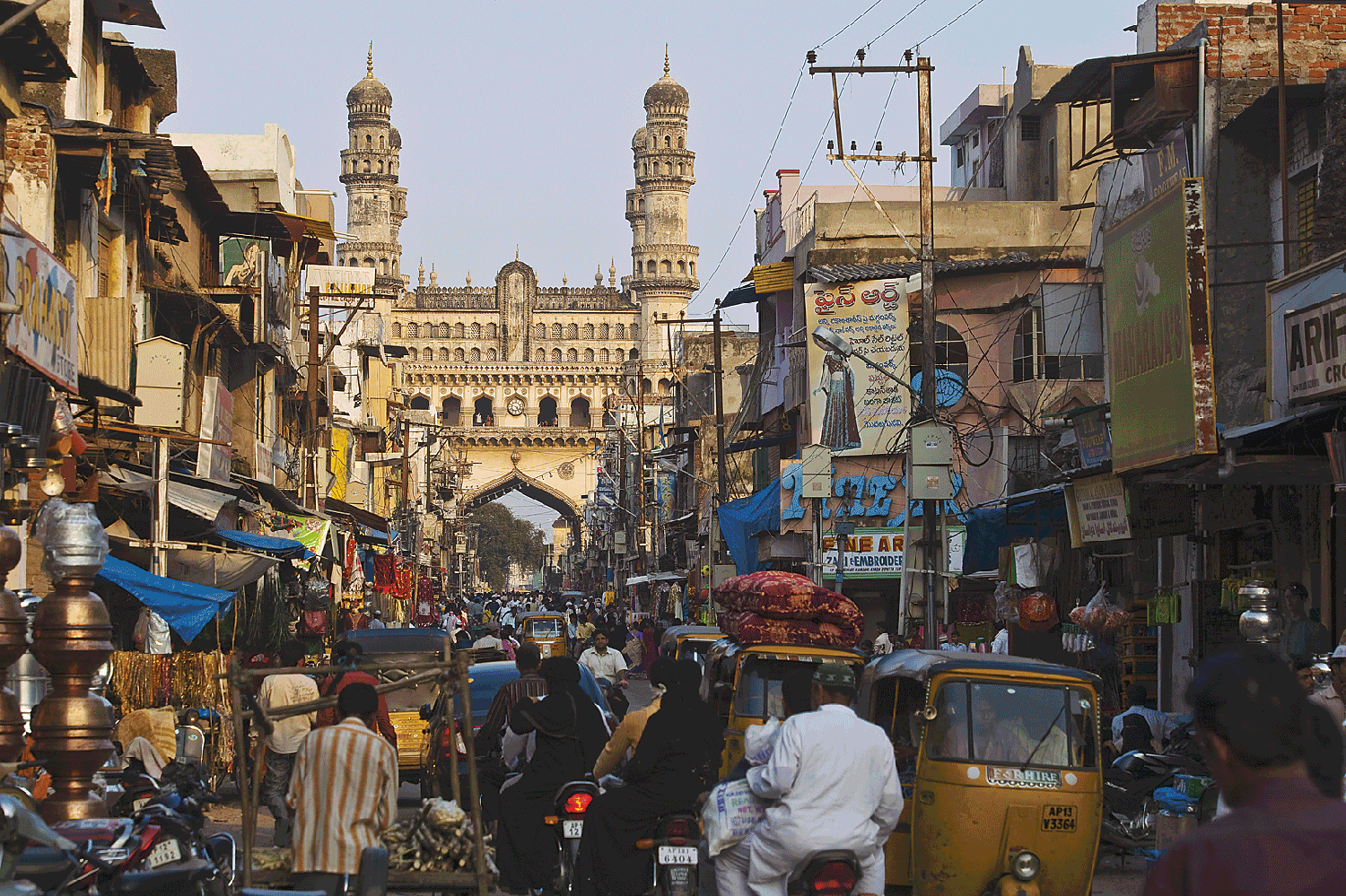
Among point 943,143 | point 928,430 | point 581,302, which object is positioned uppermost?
point 581,302

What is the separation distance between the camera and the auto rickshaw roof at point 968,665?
809 cm

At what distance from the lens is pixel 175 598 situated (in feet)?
48.5

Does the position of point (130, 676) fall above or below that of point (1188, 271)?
below

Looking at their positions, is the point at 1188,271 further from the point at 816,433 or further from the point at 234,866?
the point at 816,433

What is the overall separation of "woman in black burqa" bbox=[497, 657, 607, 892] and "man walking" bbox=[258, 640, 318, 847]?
1.77 meters

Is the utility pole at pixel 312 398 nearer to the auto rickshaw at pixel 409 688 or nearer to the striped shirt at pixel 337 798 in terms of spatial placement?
the auto rickshaw at pixel 409 688

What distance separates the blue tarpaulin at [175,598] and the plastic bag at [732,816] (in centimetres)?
957

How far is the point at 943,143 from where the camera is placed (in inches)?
1415

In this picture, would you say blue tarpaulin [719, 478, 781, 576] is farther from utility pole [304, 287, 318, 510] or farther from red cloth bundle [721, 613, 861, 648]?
red cloth bundle [721, 613, 861, 648]

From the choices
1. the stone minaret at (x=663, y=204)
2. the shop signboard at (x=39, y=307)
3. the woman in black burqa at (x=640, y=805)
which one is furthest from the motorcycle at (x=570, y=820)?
the stone minaret at (x=663, y=204)

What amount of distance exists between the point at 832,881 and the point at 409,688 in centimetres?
623

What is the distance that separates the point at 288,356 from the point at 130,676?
17.9m

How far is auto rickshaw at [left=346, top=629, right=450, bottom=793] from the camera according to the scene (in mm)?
13203

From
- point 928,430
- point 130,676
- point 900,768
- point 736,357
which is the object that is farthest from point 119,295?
point 736,357
